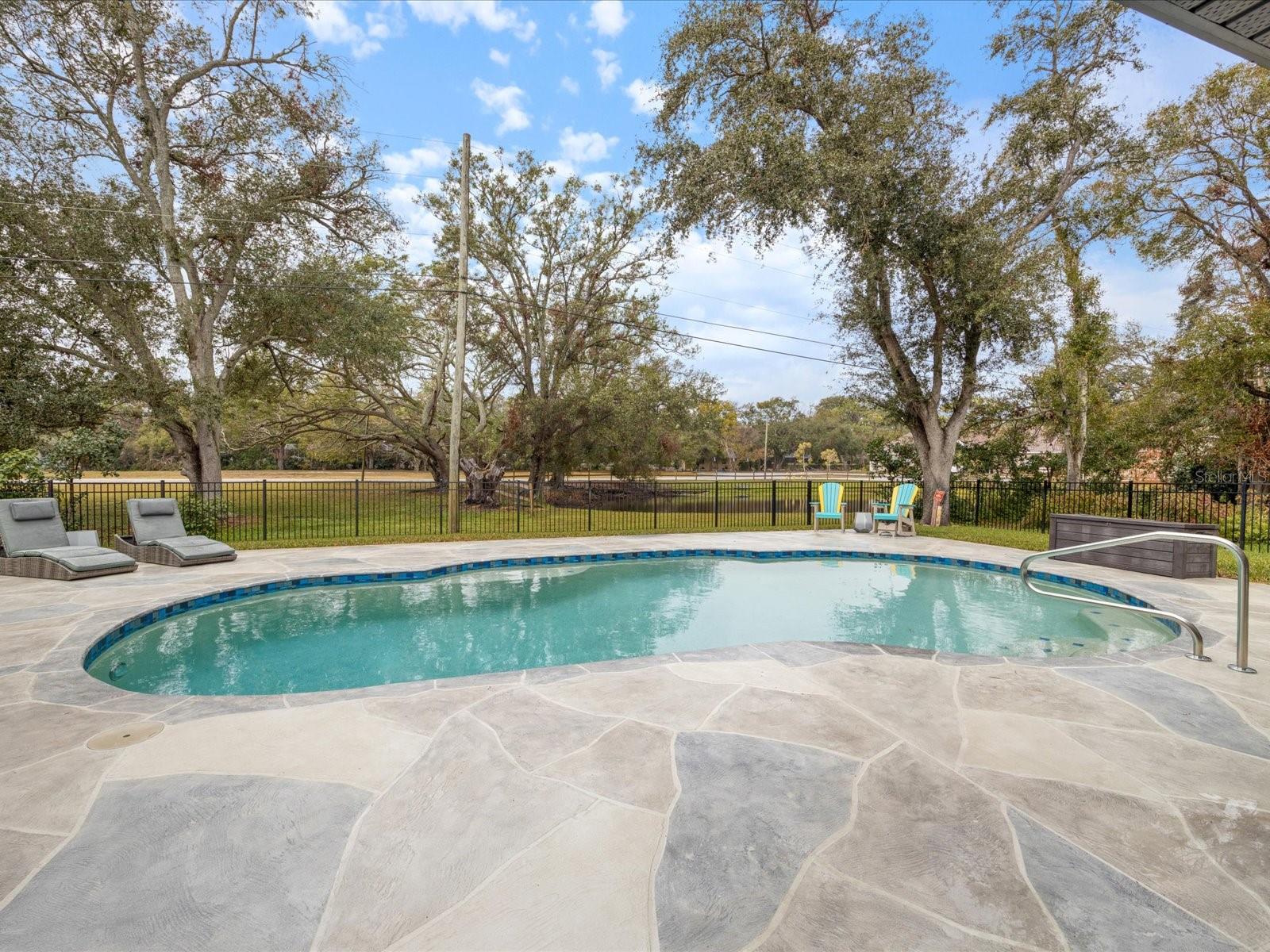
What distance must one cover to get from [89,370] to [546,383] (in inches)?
420

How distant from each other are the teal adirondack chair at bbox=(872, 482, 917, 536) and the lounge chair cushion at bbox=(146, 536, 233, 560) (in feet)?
35.3

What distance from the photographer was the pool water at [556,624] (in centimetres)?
444

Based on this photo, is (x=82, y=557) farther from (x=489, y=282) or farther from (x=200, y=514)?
(x=489, y=282)

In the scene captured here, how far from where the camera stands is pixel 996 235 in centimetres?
1148

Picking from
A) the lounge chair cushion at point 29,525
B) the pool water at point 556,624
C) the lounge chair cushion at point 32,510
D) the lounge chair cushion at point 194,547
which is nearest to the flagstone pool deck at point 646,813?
the pool water at point 556,624

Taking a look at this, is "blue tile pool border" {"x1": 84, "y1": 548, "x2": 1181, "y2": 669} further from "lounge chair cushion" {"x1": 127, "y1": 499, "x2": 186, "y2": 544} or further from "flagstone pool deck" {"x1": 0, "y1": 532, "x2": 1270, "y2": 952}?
"lounge chair cushion" {"x1": 127, "y1": 499, "x2": 186, "y2": 544}

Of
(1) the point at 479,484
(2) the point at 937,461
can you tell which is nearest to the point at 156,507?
(1) the point at 479,484

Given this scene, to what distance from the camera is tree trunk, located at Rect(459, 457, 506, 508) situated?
54.2 ft

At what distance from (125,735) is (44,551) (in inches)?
219

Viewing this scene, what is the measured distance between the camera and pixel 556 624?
19.4ft

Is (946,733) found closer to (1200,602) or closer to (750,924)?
(750,924)

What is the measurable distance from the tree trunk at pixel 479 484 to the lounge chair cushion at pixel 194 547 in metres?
8.81

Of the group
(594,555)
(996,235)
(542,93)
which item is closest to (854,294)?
(996,235)

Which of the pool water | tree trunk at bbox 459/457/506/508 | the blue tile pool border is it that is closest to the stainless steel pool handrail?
the pool water
